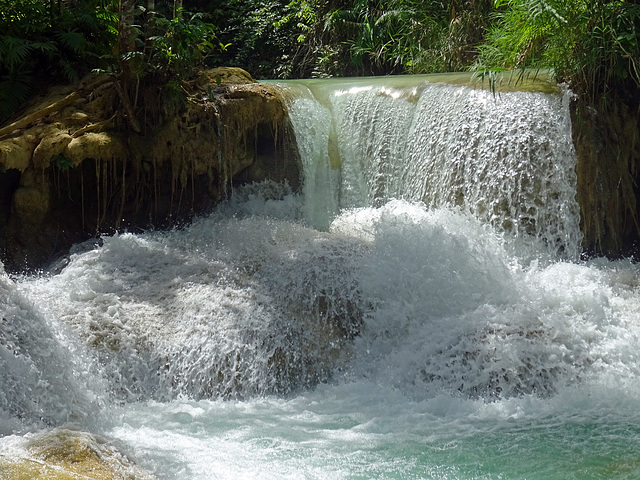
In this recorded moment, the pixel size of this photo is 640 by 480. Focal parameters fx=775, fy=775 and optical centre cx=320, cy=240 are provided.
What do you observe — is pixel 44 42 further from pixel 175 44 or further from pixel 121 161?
pixel 121 161

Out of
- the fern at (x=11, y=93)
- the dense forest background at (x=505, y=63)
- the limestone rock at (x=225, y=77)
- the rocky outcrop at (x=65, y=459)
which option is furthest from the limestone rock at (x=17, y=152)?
the rocky outcrop at (x=65, y=459)

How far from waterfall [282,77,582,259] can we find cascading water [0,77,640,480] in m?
0.02

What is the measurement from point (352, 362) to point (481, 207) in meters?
2.70

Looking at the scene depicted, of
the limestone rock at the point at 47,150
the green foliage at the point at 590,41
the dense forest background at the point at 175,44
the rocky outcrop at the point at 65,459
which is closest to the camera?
the rocky outcrop at the point at 65,459

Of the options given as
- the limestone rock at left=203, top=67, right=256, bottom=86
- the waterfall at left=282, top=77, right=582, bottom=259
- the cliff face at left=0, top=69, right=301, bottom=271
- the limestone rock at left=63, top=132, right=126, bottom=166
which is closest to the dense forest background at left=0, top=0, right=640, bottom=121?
the limestone rock at left=203, top=67, right=256, bottom=86

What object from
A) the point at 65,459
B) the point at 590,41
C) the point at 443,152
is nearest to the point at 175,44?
the point at 443,152

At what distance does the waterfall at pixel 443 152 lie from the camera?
790 cm

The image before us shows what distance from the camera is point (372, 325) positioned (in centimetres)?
640

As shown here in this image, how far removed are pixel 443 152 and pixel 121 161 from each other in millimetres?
3431

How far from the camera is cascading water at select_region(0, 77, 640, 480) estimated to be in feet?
15.6

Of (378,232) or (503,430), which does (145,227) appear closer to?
(378,232)

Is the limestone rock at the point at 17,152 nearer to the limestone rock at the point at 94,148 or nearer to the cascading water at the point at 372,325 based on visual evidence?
A: the limestone rock at the point at 94,148

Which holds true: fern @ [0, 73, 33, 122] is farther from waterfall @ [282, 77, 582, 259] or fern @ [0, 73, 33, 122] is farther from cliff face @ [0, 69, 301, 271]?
waterfall @ [282, 77, 582, 259]

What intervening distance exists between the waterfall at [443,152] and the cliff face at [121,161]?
521 millimetres
